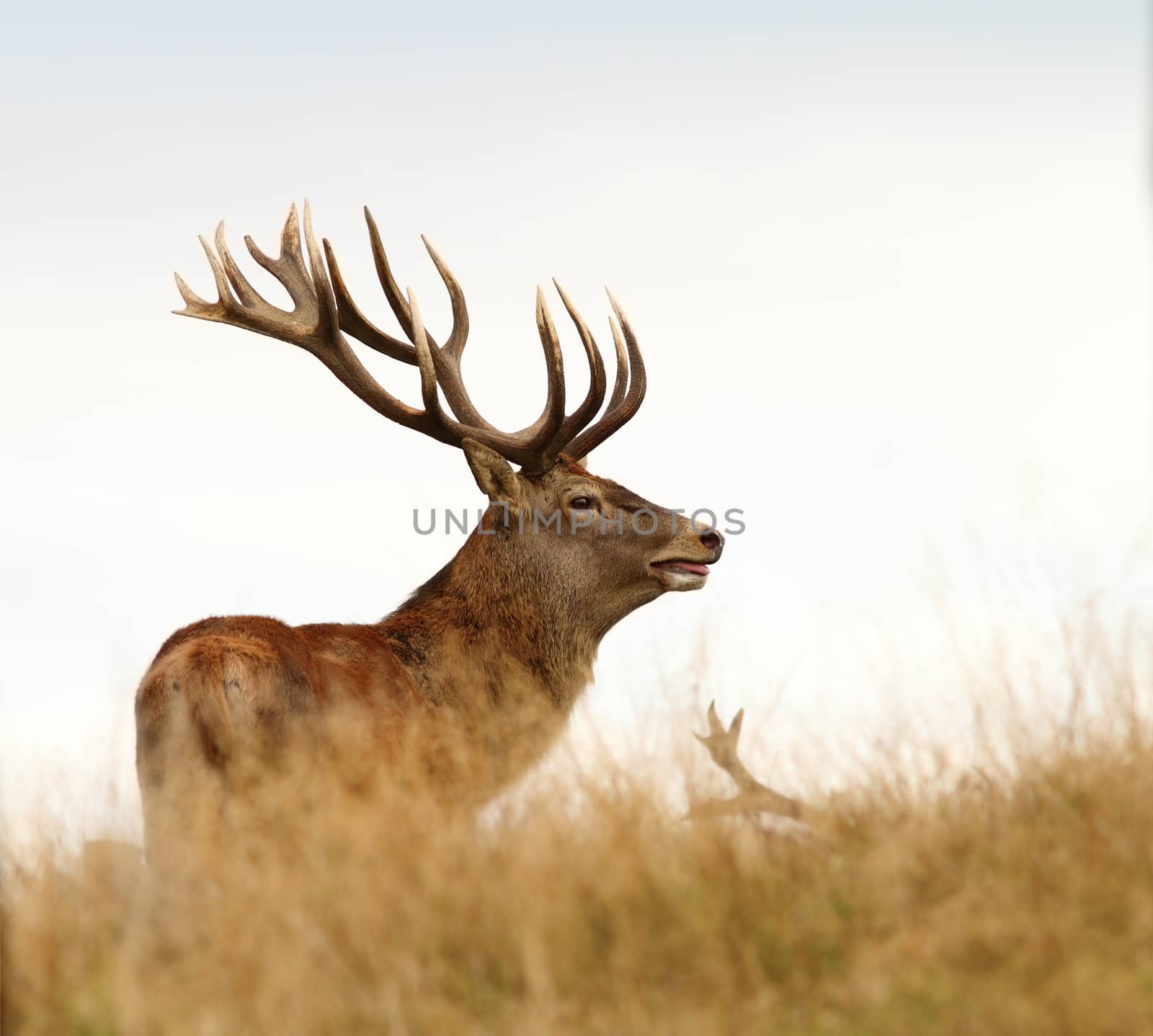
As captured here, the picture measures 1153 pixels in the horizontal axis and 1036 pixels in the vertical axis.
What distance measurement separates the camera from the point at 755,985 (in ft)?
11.7

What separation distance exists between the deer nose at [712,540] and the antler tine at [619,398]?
944 millimetres

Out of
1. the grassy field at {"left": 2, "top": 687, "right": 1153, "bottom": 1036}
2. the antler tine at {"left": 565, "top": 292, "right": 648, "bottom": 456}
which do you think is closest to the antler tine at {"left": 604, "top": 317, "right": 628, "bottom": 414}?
the antler tine at {"left": 565, "top": 292, "right": 648, "bottom": 456}

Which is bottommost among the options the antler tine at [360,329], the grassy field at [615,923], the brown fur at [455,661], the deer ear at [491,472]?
the grassy field at [615,923]

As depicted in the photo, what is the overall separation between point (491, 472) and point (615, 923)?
12.5 feet

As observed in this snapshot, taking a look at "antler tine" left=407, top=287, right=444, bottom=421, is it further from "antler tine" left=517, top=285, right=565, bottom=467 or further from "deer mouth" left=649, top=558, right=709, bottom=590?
"deer mouth" left=649, top=558, right=709, bottom=590

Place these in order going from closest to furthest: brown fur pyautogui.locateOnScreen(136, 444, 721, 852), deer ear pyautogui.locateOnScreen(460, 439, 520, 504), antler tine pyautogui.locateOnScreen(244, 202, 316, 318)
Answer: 1. brown fur pyautogui.locateOnScreen(136, 444, 721, 852)
2. deer ear pyautogui.locateOnScreen(460, 439, 520, 504)
3. antler tine pyautogui.locateOnScreen(244, 202, 316, 318)

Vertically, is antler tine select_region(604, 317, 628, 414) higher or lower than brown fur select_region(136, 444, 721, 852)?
higher

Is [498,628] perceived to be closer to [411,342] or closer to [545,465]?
[545,465]

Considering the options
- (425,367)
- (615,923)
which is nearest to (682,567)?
(425,367)

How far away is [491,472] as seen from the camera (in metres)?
7.27

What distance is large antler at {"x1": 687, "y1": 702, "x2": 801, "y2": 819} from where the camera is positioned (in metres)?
4.52

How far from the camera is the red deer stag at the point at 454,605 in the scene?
547 centimetres

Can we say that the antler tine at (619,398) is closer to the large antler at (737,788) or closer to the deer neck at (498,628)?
the deer neck at (498,628)

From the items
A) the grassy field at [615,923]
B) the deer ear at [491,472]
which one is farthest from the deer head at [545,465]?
the grassy field at [615,923]
